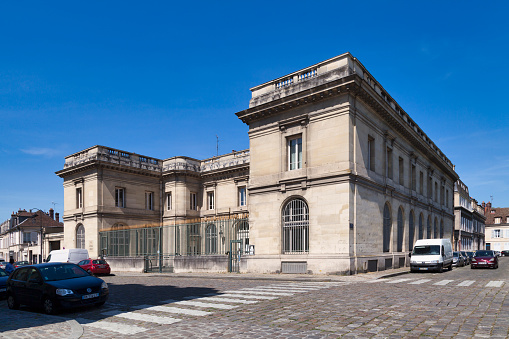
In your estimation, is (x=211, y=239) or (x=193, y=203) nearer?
(x=211, y=239)

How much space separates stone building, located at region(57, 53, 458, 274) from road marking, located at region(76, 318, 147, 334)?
1462 centimetres

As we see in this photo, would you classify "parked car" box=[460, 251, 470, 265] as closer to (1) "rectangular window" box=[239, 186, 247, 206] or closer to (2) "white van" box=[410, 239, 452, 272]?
(2) "white van" box=[410, 239, 452, 272]

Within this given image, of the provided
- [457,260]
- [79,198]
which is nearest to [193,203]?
[79,198]

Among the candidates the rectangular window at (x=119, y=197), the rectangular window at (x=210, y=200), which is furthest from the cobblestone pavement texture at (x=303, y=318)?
the rectangular window at (x=210, y=200)

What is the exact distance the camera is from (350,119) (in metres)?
22.7

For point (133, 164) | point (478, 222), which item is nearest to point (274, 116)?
point (133, 164)

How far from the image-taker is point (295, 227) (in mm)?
24188

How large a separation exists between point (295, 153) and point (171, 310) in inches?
623

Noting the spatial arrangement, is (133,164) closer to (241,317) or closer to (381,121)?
(381,121)

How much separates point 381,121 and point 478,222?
222 feet

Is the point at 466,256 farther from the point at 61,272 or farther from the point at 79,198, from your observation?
the point at 79,198

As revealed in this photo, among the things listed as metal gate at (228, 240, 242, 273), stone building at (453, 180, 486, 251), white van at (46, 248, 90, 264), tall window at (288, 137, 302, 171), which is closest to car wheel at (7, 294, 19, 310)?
metal gate at (228, 240, 242, 273)

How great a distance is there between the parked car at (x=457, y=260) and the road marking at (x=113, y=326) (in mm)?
29207

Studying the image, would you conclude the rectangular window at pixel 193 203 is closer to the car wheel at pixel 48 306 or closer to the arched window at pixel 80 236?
the arched window at pixel 80 236
